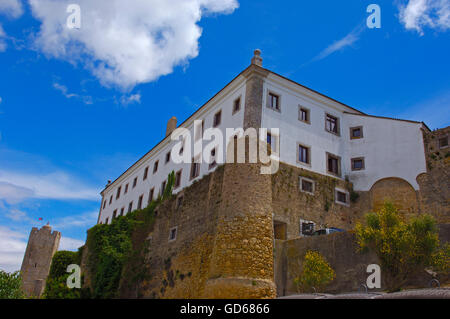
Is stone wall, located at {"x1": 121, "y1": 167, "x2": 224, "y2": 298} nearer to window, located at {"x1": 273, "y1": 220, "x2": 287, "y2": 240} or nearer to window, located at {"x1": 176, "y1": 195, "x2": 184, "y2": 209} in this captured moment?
window, located at {"x1": 176, "y1": 195, "x2": 184, "y2": 209}

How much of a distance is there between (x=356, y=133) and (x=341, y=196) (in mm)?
4822

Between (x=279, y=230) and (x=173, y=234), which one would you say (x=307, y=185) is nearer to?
(x=279, y=230)

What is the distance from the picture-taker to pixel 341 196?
25.2 m

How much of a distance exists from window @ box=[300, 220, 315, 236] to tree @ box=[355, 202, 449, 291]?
7353 millimetres

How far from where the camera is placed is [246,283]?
18.0 metres

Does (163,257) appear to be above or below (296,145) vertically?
below

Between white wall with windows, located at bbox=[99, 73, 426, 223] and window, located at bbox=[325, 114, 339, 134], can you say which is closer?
white wall with windows, located at bbox=[99, 73, 426, 223]

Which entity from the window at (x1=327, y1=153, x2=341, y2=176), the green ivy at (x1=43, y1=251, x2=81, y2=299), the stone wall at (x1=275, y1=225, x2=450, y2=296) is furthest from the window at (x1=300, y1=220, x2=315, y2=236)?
the green ivy at (x1=43, y1=251, x2=81, y2=299)

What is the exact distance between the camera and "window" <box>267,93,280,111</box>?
Result: 2388 cm

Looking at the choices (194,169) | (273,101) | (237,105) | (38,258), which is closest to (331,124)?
(273,101)

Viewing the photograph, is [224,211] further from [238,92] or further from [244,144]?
[238,92]

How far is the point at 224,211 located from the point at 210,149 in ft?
19.6

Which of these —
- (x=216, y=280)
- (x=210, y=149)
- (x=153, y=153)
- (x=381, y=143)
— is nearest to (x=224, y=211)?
(x=216, y=280)

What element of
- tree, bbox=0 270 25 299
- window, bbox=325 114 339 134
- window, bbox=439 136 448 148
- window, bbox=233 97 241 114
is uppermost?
window, bbox=325 114 339 134
